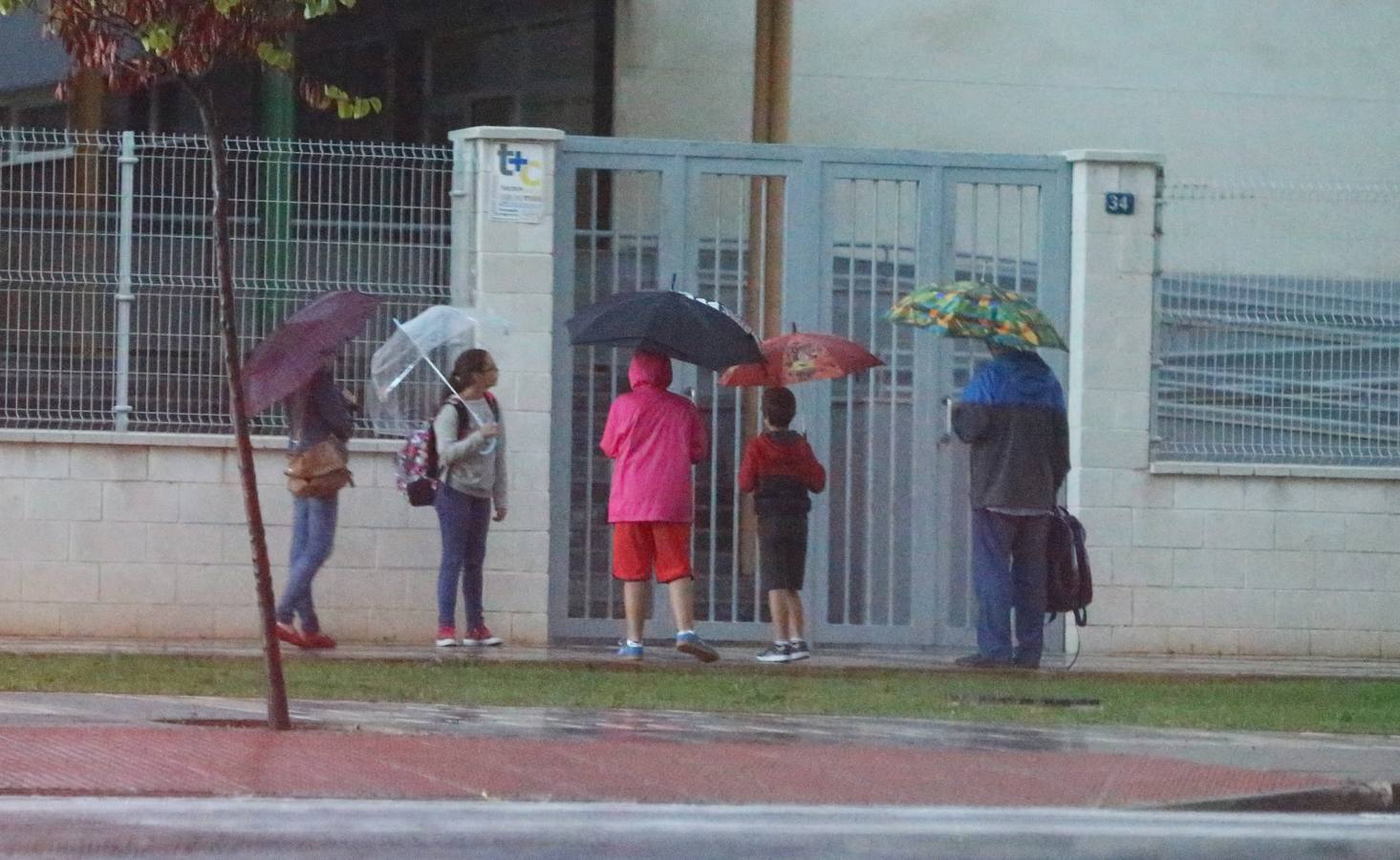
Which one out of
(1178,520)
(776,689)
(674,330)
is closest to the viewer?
(776,689)

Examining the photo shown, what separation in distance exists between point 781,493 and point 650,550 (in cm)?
76

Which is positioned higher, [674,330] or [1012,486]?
[674,330]

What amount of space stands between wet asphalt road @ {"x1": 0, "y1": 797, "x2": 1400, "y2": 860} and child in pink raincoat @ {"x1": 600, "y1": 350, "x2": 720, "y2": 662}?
4389 mm

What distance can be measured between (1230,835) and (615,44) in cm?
1241

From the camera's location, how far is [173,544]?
12.7 m

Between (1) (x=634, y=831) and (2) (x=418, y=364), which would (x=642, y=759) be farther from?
(2) (x=418, y=364)

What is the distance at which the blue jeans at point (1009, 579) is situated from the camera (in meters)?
12.2

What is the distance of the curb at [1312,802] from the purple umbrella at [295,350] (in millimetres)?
4608

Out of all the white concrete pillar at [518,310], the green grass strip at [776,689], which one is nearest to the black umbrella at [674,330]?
the white concrete pillar at [518,310]

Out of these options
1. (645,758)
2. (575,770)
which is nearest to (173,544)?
(645,758)

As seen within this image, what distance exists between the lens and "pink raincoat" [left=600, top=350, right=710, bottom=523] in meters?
11.8

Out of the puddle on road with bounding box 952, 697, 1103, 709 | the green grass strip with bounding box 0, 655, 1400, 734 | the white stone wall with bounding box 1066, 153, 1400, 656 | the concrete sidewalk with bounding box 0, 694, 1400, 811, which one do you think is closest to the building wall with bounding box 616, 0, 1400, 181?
the white stone wall with bounding box 1066, 153, 1400, 656

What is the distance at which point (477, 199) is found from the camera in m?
12.9

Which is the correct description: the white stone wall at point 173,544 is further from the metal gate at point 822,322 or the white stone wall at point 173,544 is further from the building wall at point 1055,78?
the building wall at point 1055,78
